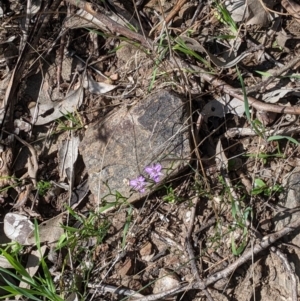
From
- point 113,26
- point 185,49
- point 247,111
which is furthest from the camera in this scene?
point 113,26

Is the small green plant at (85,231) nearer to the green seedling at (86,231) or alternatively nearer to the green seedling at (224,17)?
the green seedling at (86,231)

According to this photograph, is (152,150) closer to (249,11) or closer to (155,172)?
(155,172)

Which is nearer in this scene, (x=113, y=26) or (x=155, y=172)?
(x=155, y=172)

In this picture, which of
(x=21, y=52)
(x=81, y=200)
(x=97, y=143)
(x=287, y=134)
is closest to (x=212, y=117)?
(x=287, y=134)

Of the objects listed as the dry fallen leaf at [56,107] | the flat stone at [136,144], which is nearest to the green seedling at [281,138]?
the flat stone at [136,144]

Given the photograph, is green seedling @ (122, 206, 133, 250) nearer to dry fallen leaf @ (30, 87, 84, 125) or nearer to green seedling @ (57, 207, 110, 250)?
green seedling @ (57, 207, 110, 250)

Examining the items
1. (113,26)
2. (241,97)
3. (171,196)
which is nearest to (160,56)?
(113,26)

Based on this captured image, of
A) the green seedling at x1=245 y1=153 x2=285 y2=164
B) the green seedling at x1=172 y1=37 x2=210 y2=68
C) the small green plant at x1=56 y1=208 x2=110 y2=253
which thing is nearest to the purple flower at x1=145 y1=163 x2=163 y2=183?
the small green plant at x1=56 y1=208 x2=110 y2=253
